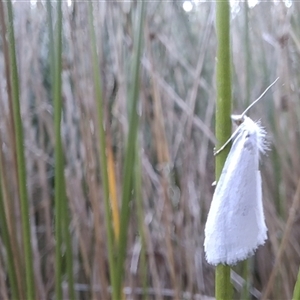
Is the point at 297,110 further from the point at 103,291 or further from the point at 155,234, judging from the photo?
the point at 103,291

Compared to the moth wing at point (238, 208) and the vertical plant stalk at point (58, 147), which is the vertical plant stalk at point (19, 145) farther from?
the moth wing at point (238, 208)

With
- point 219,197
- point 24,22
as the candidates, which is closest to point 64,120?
point 24,22

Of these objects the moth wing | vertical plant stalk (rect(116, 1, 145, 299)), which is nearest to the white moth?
the moth wing

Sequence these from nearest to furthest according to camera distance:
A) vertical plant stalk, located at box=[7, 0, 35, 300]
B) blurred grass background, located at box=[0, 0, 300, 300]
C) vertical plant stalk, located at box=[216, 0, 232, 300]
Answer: vertical plant stalk, located at box=[216, 0, 232, 300] < vertical plant stalk, located at box=[7, 0, 35, 300] < blurred grass background, located at box=[0, 0, 300, 300]

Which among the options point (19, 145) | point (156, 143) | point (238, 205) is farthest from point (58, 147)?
point (156, 143)

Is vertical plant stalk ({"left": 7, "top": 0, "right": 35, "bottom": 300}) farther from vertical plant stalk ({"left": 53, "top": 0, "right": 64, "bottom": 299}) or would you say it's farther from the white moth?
the white moth
